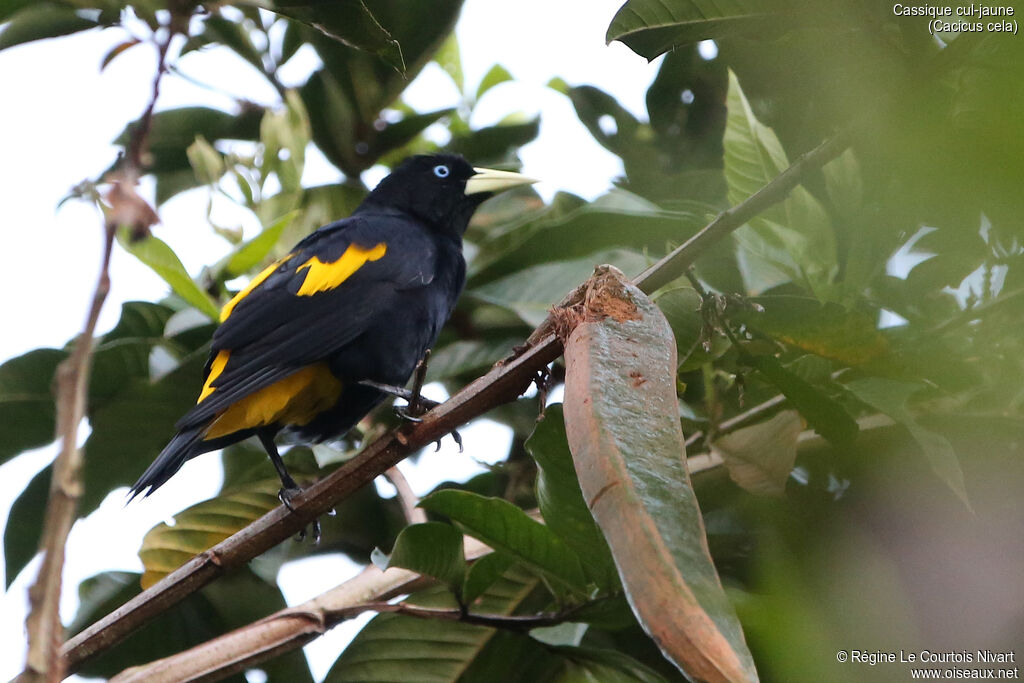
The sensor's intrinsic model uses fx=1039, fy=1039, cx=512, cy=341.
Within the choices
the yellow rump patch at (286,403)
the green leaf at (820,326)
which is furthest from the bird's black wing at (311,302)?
the green leaf at (820,326)

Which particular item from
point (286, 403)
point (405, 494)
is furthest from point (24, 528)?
point (405, 494)

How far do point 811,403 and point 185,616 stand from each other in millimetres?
1528

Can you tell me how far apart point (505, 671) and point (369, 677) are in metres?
0.28

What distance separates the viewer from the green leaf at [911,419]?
67.8 inches

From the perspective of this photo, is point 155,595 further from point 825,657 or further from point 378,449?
point 825,657

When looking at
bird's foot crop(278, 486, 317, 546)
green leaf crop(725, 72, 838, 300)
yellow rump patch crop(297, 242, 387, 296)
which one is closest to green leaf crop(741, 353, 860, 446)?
green leaf crop(725, 72, 838, 300)

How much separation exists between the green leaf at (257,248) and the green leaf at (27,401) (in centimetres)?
52

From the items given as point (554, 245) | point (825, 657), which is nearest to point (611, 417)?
point (825, 657)

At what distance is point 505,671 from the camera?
6.79ft

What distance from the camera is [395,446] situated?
1.73 meters

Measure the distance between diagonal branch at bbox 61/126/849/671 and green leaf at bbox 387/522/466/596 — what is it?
130 mm

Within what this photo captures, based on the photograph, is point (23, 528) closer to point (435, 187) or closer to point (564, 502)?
point (564, 502)

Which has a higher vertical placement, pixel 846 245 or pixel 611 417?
pixel 846 245

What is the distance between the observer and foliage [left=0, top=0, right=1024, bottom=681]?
101cm
